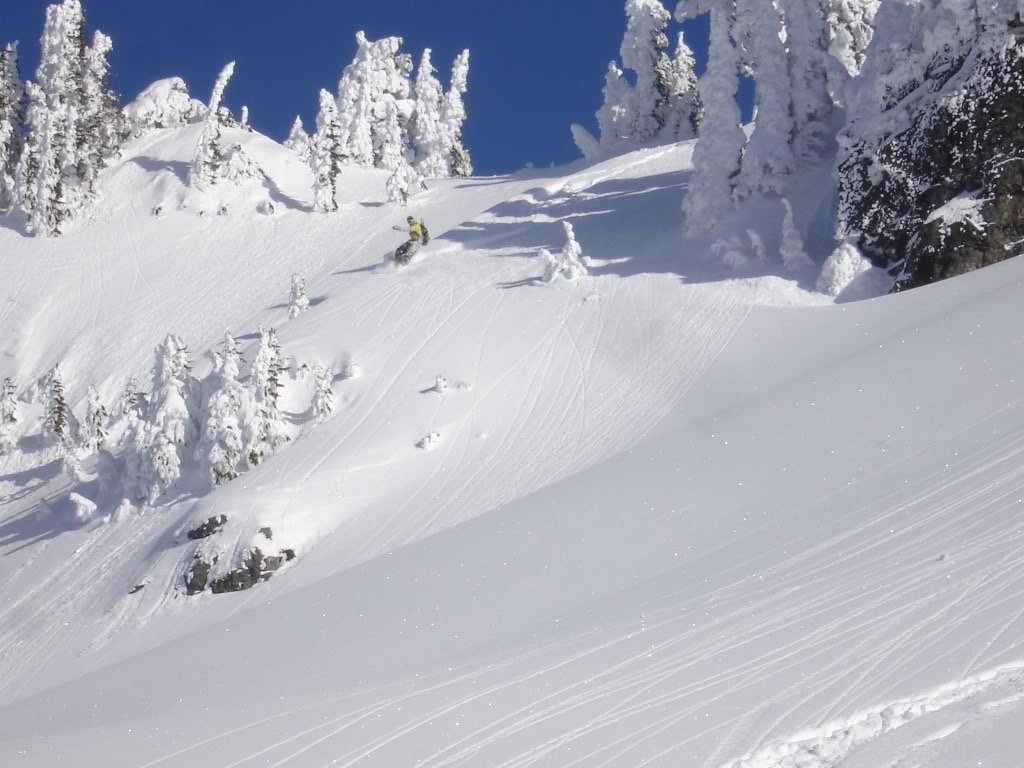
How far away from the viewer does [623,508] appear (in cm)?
1441

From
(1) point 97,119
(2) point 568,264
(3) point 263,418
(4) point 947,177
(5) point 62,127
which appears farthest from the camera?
(1) point 97,119

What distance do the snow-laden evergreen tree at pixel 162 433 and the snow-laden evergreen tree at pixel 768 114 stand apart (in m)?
14.8

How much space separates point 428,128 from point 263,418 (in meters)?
29.2

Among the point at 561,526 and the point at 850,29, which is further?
the point at 850,29

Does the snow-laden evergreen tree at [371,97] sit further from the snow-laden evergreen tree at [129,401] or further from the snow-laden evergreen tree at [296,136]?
the snow-laden evergreen tree at [129,401]

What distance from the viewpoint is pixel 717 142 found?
81.5ft

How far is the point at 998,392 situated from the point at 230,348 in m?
15.6

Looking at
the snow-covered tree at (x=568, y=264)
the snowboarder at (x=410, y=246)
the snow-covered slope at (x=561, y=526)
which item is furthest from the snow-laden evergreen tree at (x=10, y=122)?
the snow-covered tree at (x=568, y=264)

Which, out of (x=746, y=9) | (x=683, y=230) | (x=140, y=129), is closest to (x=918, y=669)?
(x=683, y=230)

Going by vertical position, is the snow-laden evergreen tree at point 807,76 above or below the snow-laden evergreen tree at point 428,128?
below

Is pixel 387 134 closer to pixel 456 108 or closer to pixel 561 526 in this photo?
pixel 456 108

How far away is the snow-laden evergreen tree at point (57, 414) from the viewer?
26.4 meters

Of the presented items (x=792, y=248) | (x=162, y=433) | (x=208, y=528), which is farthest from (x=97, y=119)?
(x=792, y=248)

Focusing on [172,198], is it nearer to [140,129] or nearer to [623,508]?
[140,129]
